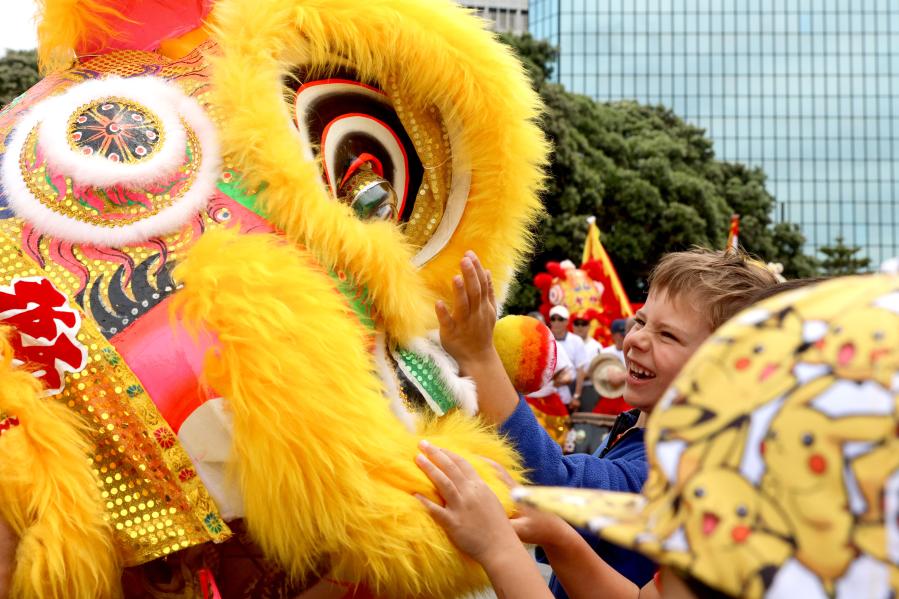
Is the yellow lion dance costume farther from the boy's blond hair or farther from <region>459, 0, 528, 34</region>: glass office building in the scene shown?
<region>459, 0, 528, 34</region>: glass office building

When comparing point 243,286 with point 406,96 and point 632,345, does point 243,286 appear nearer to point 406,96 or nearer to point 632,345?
point 406,96

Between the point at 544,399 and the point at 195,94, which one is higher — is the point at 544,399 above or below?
below

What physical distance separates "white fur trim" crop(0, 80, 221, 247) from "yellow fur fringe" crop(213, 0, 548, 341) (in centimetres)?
4

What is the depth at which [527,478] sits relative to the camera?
1.86 meters

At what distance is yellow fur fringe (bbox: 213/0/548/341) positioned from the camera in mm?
1684

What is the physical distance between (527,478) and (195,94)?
37.4 inches

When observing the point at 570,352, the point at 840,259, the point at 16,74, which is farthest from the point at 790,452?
the point at 840,259

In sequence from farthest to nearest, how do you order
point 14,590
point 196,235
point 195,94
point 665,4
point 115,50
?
point 665,4, point 115,50, point 195,94, point 196,235, point 14,590

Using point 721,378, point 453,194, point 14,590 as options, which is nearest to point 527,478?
point 453,194

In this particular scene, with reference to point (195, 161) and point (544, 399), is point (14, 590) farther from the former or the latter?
point (544, 399)

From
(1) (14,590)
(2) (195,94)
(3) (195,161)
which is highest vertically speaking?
(2) (195,94)

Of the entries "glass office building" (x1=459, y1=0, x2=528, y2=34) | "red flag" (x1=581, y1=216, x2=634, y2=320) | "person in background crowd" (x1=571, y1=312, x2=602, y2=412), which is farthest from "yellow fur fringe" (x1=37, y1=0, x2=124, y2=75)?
"glass office building" (x1=459, y1=0, x2=528, y2=34)

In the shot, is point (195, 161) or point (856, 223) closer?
point (195, 161)

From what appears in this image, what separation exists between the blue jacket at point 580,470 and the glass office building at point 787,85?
47346mm
